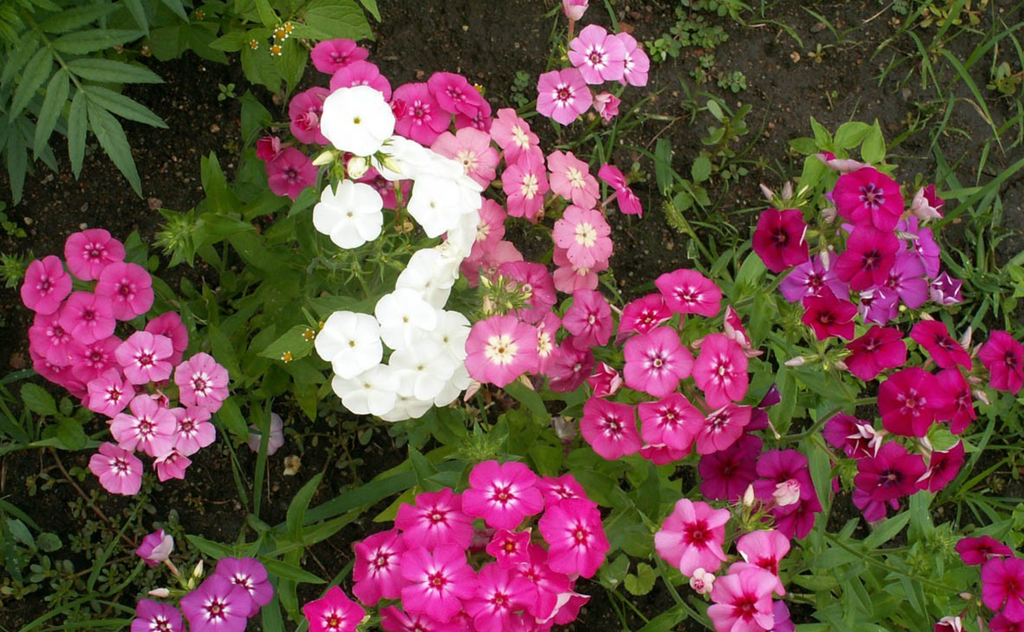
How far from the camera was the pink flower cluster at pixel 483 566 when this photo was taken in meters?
2.02

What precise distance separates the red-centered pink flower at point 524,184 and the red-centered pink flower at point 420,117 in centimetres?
24

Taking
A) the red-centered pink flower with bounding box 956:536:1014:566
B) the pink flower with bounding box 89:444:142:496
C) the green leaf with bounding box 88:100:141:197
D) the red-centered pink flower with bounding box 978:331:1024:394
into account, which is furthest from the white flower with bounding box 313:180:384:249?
the red-centered pink flower with bounding box 956:536:1014:566

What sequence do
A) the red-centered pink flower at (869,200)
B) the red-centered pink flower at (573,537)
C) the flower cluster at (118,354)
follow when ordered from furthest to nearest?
the flower cluster at (118,354)
the red-centered pink flower at (869,200)
the red-centered pink flower at (573,537)

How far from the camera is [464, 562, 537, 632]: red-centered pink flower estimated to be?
2.02 metres

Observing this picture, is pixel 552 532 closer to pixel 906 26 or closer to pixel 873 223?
pixel 873 223

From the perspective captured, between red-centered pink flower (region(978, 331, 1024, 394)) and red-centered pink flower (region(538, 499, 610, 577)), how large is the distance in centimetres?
110

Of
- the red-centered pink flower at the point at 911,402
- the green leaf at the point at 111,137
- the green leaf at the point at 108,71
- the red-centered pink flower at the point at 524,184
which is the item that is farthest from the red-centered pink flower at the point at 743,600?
the green leaf at the point at 108,71

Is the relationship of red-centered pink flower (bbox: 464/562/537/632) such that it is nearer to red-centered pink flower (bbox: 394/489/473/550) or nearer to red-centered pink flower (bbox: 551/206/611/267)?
red-centered pink flower (bbox: 394/489/473/550)

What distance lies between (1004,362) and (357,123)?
1738 mm

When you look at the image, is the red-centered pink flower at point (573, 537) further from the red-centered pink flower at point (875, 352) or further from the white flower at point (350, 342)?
the red-centered pink flower at point (875, 352)

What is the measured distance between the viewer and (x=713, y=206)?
12.2ft

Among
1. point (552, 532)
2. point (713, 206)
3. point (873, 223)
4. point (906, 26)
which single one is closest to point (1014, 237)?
point (906, 26)

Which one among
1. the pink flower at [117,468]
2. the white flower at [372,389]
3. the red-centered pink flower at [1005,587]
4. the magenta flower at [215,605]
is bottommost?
the magenta flower at [215,605]

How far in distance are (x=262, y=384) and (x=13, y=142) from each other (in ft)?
3.56
